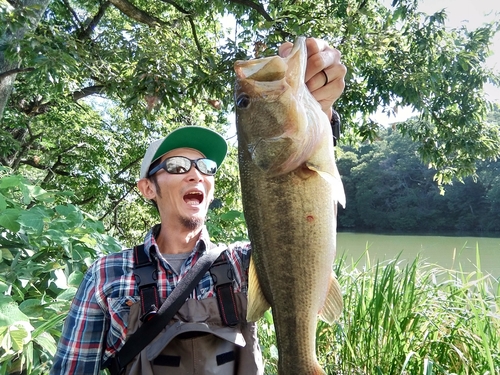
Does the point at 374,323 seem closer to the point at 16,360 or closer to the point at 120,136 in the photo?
the point at 16,360

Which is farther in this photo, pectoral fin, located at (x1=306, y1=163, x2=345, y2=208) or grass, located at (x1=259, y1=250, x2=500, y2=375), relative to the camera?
grass, located at (x1=259, y1=250, x2=500, y2=375)

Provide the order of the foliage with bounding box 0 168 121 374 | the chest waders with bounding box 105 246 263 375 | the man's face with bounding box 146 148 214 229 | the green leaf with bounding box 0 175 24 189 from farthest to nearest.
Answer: the green leaf with bounding box 0 175 24 189
the man's face with bounding box 146 148 214 229
the foliage with bounding box 0 168 121 374
the chest waders with bounding box 105 246 263 375

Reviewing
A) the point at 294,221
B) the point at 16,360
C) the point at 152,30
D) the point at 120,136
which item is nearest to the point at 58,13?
the point at 120,136

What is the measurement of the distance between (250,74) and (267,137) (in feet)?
0.83

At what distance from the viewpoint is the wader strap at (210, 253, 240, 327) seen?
1.74 metres

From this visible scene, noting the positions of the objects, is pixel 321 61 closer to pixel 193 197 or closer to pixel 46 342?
pixel 193 197

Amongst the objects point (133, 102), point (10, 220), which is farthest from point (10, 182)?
point (133, 102)

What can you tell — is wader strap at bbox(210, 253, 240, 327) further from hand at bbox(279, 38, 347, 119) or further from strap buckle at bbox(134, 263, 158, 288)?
hand at bbox(279, 38, 347, 119)

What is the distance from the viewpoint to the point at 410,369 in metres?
2.85

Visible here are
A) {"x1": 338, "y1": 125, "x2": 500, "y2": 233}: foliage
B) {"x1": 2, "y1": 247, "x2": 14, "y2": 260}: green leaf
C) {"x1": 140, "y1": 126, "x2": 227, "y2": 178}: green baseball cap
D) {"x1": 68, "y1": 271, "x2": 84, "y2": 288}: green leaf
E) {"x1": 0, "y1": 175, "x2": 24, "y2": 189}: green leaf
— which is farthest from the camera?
{"x1": 338, "y1": 125, "x2": 500, "y2": 233}: foliage

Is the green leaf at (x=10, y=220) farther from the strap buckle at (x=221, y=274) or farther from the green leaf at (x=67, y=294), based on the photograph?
the strap buckle at (x=221, y=274)

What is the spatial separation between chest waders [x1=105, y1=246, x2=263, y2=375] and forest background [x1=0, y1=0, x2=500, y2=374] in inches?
18.8

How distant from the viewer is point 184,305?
1.75m

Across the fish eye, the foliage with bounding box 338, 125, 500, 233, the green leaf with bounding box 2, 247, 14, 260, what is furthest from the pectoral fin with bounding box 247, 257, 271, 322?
the foliage with bounding box 338, 125, 500, 233
